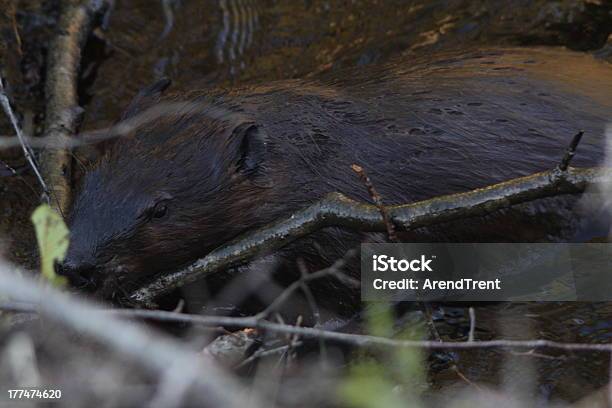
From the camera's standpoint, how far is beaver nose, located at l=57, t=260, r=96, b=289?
3432mm

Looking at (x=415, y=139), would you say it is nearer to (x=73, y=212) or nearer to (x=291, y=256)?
(x=291, y=256)

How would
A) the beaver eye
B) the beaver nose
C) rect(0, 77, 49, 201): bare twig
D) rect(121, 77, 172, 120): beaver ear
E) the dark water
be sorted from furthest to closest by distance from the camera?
the dark water, rect(121, 77, 172, 120): beaver ear, the beaver eye, rect(0, 77, 49, 201): bare twig, the beaver nose

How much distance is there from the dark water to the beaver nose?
1628 millimetres

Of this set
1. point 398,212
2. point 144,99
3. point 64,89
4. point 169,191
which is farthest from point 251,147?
point 64,89

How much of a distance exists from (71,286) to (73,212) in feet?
1.21

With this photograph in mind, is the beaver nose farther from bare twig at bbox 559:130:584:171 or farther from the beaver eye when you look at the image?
bare twig at bbox 559:130:584:171

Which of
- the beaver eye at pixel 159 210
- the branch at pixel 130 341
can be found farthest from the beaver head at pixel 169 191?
the branch at pixel 130 341

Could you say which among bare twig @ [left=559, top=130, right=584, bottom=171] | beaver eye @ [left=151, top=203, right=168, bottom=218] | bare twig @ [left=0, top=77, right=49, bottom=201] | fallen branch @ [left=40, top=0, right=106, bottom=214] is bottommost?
fallen branch @ [left=40, top=0, right=106, bottom=214]

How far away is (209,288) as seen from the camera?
3895mm

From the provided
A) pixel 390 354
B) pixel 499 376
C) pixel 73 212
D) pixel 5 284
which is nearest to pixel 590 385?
pixel 499 376

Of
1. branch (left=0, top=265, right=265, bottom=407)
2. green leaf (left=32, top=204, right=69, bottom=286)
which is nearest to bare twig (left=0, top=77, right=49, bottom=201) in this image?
green leaf (left=32, top=204, right=69, bottom=286)

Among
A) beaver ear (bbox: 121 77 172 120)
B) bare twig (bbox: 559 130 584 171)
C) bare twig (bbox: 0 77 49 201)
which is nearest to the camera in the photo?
bare twig (bbox: 559 130 584 171)

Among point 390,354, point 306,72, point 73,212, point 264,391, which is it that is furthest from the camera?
point 306,72

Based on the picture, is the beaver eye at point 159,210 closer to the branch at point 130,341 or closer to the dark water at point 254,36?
the dark water at point 254,36
